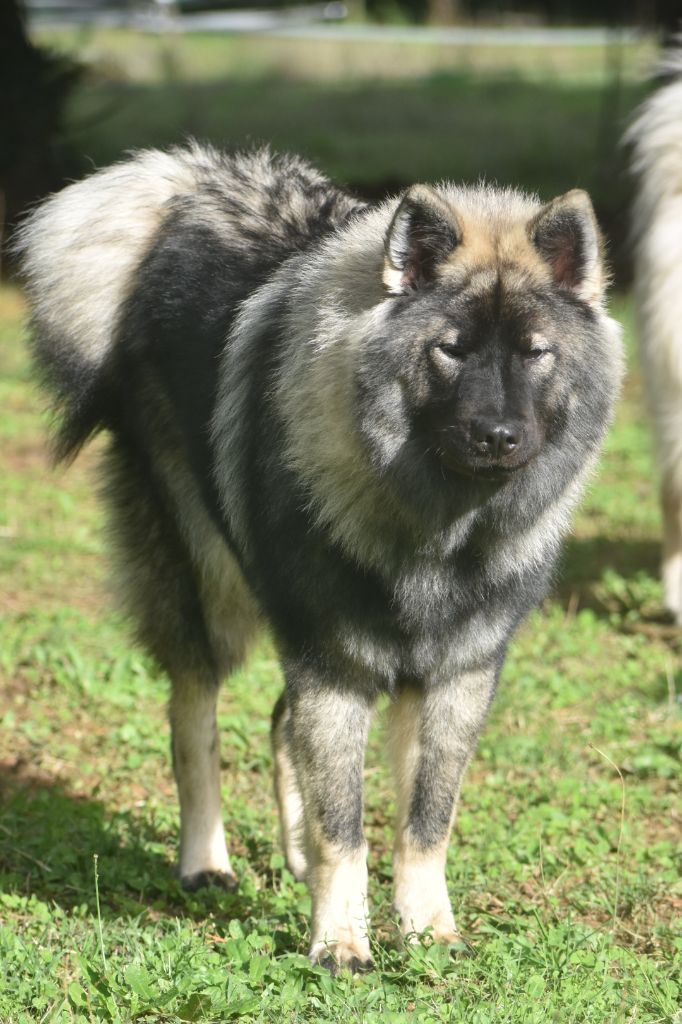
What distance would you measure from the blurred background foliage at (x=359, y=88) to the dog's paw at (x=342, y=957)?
5.99m

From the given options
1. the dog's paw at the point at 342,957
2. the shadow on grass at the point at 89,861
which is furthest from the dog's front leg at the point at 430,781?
the shadow on grass at the point at 89,861

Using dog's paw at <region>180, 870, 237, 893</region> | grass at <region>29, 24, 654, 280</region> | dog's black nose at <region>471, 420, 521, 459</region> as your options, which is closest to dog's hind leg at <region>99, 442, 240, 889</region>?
dog's paw at <region>180, 870, 237, 893</region>

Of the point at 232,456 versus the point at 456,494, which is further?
the point at 232,456

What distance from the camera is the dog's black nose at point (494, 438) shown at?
278cm

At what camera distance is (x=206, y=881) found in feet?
12.5

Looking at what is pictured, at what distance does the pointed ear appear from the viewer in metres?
2.93

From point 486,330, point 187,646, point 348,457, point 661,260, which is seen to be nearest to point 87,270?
point 187,646

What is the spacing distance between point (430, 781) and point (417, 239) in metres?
1.38

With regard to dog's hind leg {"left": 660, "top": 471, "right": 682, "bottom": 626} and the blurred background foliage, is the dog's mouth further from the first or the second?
the blurred background foliage

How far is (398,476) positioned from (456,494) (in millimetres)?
145

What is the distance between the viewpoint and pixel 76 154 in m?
12.3

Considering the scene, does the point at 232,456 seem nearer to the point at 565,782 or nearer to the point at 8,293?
the point at 565,782

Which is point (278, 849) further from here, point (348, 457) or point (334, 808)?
point (348, 457)

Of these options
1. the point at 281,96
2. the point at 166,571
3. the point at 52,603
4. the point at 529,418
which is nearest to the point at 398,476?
the point at 529,418
